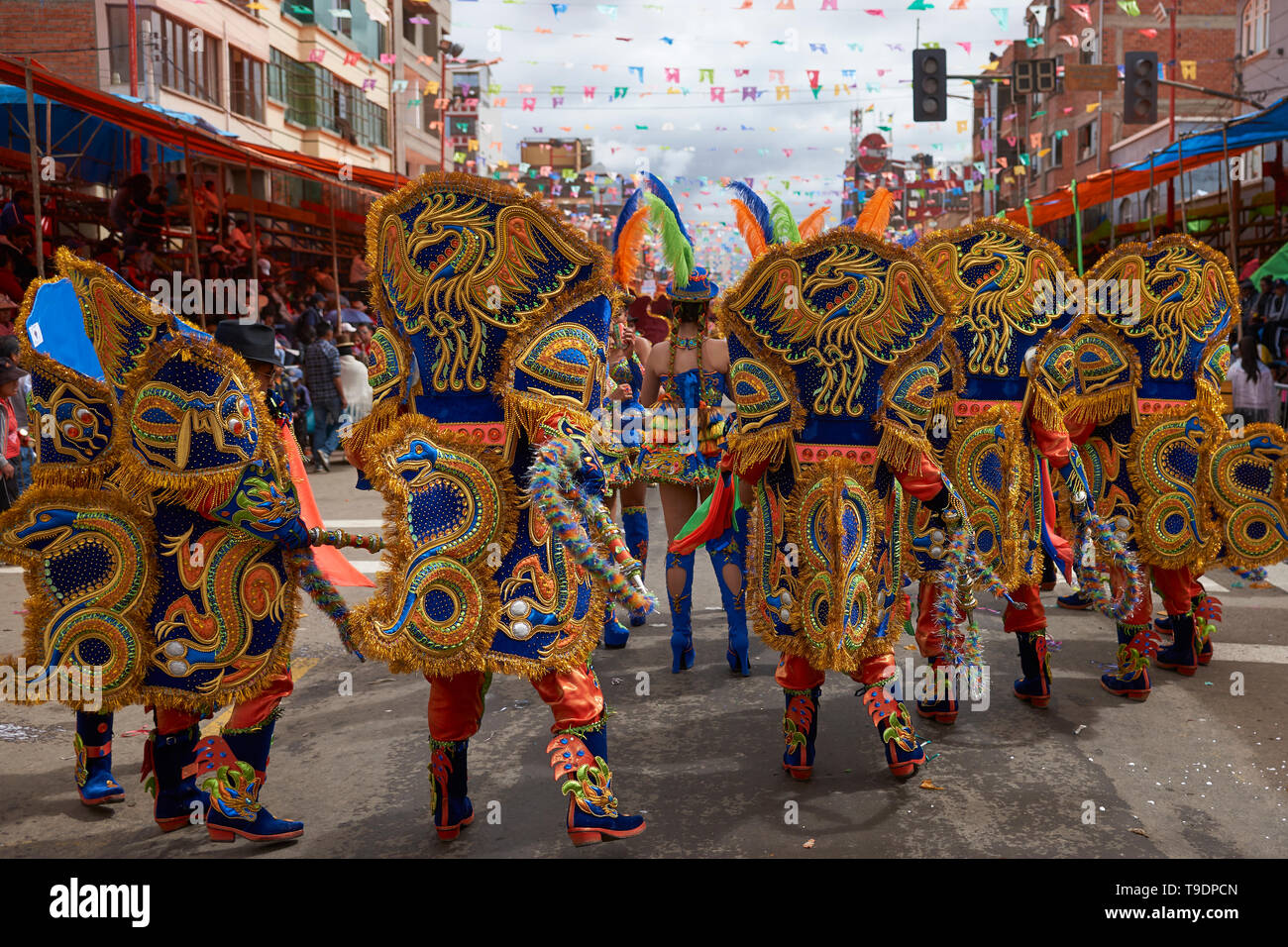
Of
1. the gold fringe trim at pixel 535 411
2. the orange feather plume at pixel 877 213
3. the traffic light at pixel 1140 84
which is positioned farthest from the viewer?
the traffic light at pixel 1140 84

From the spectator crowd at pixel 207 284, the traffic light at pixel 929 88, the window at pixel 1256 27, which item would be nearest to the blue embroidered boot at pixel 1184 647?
the spectator crowd at pixel 207 284

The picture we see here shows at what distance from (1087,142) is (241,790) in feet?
126

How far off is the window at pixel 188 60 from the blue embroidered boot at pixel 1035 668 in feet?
61.6

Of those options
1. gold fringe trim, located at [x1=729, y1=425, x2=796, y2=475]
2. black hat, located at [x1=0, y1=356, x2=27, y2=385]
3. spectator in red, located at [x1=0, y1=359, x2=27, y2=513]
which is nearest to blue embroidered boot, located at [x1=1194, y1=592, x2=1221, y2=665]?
gold fringe trim, located at [x1=729, y1=425, x2=796, y2=475]

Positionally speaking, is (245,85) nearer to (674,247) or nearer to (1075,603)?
(674,247)

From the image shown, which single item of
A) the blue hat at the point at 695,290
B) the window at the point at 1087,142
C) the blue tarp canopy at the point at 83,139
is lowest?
the blue hat at the point at 695,290

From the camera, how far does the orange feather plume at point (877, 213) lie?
4973mm

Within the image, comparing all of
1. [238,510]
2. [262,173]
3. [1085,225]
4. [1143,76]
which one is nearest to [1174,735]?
[238,510]

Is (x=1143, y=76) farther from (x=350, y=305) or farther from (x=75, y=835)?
(x=75, y=835)

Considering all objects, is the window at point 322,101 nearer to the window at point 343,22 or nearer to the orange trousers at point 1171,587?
the window at point 343,22

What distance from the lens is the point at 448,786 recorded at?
155 inches

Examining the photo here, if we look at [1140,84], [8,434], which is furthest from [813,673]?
[1140,84]

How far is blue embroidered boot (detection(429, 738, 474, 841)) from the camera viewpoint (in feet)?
12.9

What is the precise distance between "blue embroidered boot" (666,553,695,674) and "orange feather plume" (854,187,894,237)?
2214mm
